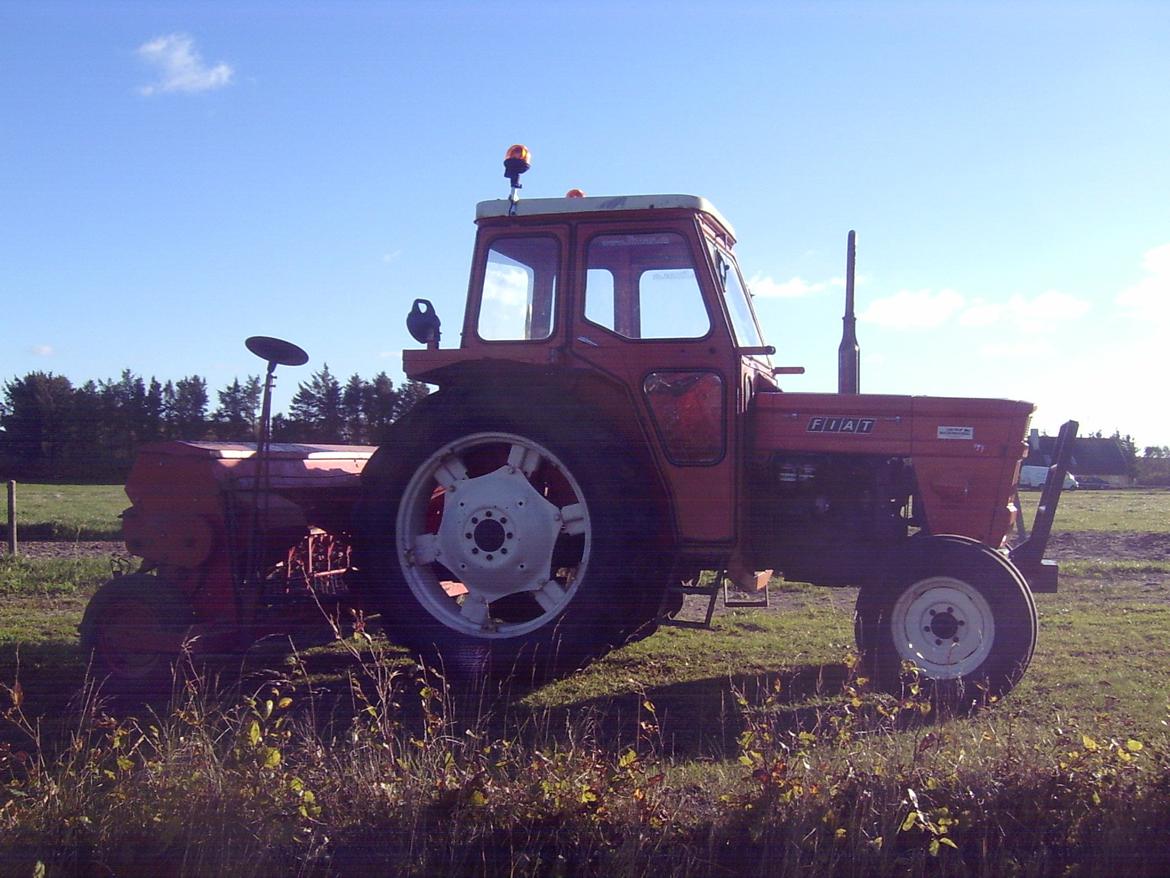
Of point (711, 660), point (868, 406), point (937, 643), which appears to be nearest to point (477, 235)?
point (868, 406)

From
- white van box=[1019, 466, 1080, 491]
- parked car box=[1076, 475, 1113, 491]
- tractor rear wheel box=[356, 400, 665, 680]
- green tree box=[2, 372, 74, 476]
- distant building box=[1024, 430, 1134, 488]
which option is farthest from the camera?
distant building box=[1024, 430, 1134, 488]

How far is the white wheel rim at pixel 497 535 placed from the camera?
5.76 metres

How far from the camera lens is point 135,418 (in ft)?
80.4

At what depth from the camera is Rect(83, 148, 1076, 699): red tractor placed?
18.4 ft

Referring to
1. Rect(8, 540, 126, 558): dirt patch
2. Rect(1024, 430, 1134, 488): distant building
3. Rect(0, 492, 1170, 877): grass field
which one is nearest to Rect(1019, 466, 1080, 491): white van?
Rect(1024, 430, 1134, 488): distant building

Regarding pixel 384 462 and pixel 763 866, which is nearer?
pixel 763 866

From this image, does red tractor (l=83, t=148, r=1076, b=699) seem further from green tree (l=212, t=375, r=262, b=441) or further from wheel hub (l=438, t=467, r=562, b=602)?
green tree (l=212, t=375, r=262, b=441)

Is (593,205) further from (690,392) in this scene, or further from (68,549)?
(68,549)

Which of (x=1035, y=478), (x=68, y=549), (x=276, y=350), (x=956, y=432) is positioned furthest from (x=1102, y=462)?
(x=276, y=350)

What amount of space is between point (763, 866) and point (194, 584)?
4.07 m

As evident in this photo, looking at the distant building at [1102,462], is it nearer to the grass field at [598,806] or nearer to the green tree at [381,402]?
the green tree at [381,402]

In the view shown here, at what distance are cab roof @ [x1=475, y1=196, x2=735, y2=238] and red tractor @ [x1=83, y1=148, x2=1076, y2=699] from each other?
1cm

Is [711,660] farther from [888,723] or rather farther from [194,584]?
[194,584]

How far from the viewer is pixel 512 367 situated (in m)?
5.80
